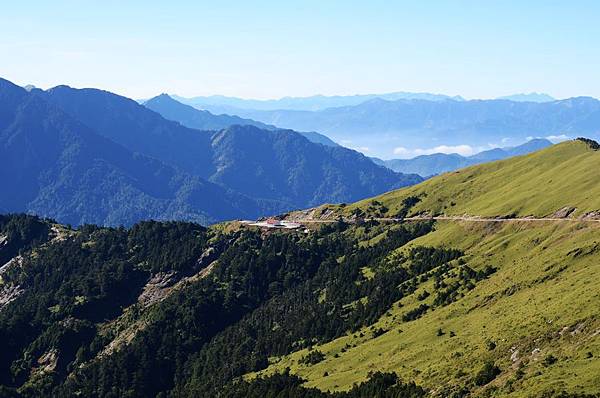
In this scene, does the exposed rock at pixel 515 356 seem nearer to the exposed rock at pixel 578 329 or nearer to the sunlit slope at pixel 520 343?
the sunlit slope at pixel 520 343

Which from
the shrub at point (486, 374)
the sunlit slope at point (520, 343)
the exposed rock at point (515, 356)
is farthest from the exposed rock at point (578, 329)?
the shrub at point (486, 374)

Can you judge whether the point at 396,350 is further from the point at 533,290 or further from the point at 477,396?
the point at 477,396

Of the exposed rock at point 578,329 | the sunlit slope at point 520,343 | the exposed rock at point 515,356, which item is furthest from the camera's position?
the exposed rock at point 515,356

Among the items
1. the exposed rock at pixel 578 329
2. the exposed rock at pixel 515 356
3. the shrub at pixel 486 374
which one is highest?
the exposed rock at pixel 578 329

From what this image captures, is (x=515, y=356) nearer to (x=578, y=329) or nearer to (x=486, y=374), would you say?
(x=486, y=374)

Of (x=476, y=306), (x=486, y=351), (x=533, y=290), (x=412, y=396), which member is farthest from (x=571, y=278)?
(x=412, y=396)

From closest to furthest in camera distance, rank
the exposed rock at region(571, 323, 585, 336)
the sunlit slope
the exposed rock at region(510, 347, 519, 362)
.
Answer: the sunlit slope < the exposed rock at region(571, 323, 585, 336) < the exposed rock at region(510, 347, 519, 362)

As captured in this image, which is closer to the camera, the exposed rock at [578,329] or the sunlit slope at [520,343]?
the sunlit slope at [520,343]

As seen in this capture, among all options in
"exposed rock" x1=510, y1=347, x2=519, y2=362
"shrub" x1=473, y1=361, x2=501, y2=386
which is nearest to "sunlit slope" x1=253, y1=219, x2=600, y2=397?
"exposed rock" x1=510, y1=347, x2=519, y2=362

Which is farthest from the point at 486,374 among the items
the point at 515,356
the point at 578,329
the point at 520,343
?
the point at 578,329

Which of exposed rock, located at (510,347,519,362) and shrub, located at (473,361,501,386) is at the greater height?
exposed rock, located at (510,347,519,362)

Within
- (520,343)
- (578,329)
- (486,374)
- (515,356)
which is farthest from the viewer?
(520,343)

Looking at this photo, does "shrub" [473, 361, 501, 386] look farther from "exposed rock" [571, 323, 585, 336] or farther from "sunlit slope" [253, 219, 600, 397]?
"exposed rock" [571, 323, 585, 336]

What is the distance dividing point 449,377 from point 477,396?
18.1 meters
